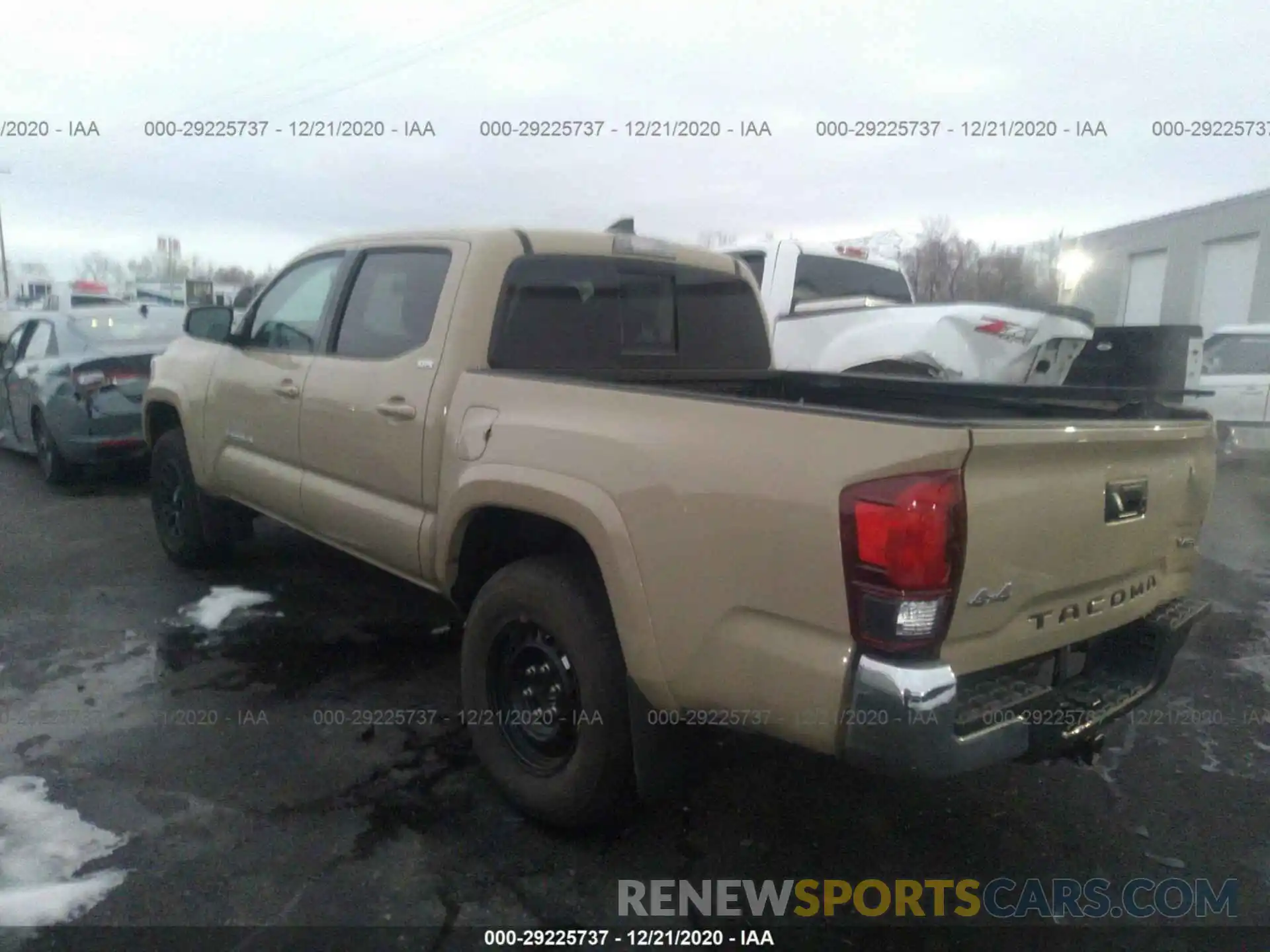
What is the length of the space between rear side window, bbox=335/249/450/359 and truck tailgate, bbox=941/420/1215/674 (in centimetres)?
217

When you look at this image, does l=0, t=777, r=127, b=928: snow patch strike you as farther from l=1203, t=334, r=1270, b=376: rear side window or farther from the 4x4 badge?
l=1203, t=334, r=1270, b=376: rear side window

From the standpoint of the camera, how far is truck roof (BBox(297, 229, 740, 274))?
3504 millimetres

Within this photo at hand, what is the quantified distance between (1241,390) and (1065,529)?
8475 millimetres

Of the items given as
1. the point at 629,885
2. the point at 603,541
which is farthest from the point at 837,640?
the point at 629,885

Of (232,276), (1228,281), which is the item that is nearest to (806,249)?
(1228,281)

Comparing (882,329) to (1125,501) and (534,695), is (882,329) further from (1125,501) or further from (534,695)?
(534,695)

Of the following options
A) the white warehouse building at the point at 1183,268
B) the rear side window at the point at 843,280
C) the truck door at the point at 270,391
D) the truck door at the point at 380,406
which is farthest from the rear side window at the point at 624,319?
the white warehouse building at the point at 1183,268

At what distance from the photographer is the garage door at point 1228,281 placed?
54.8 feet

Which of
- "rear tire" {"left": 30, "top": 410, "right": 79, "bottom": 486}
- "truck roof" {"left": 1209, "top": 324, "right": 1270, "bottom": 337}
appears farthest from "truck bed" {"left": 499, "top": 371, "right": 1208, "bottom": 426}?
"truck roof" {"left": 1209, "top": 324, "right": 1270, "bottom": 337}

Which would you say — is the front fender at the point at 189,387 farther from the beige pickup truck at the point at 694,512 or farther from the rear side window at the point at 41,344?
the rear side window at the point at 41,344

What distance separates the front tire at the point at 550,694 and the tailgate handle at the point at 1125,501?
4.52ft

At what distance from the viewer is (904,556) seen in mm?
2012

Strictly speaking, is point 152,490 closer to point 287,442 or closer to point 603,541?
point 287,442

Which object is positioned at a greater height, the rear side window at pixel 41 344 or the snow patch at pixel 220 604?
the rear side window at pixel 41 344
